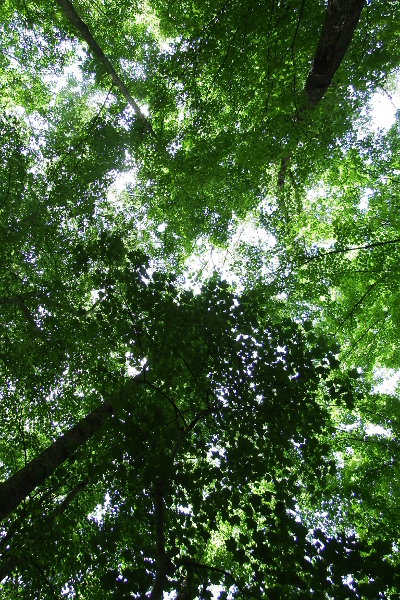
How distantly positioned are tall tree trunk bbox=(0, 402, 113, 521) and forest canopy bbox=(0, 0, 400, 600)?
0.11 feet

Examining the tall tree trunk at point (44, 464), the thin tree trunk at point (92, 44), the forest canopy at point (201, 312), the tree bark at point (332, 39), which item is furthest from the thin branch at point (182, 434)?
the thin tree trunk at point (92, 44)

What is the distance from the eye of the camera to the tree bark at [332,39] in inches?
209

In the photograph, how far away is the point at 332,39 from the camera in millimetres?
5676

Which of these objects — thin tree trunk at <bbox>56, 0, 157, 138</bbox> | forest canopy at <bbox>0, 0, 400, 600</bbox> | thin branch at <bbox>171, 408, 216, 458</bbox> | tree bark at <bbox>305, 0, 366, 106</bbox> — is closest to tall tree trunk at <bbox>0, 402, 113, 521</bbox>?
forest canopy at <bbox>0, 0, 400, 600</bbox>

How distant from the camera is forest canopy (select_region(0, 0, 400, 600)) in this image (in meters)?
3.82

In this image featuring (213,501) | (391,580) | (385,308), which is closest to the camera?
(391,580)

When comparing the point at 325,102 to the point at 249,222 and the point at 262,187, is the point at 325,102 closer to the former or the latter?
the point at 262,187

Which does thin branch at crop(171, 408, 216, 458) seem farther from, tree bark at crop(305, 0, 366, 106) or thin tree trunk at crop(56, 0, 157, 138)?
thin tree trunk at crop(56, 0, 157, 138)

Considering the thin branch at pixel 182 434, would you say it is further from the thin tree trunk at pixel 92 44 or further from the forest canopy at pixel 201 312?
the thin tree trunk at pixel 92 44

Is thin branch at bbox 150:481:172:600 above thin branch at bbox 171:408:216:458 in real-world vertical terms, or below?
below

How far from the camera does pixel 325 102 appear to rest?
7180 millimetres

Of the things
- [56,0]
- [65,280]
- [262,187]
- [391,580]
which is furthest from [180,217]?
[391,580]

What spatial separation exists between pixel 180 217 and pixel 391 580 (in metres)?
10.0

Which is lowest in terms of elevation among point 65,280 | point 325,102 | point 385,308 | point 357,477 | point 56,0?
point 65,280
